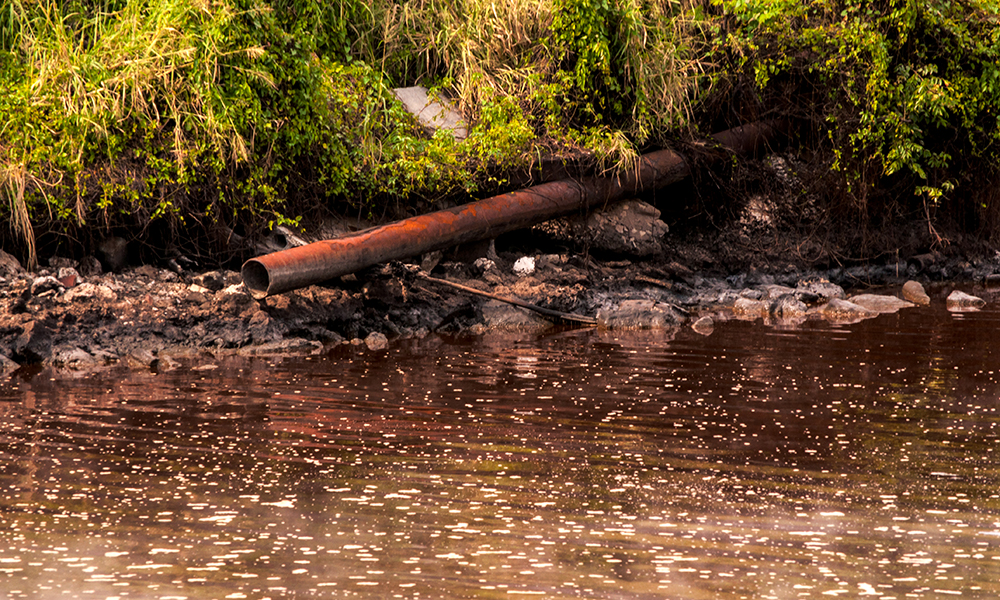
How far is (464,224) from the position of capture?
938 centimetres

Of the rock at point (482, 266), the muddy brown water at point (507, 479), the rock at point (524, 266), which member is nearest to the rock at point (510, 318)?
the rock at point (482, 266)

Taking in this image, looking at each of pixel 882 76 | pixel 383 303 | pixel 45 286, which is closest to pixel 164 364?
pixel 45 286

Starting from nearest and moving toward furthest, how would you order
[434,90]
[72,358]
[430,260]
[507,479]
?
[507,479] → [72,358] → [430,260] → [434,90]

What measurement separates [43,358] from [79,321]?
426 millimetres

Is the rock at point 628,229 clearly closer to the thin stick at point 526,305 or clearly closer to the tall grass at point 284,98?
the tall grass at point 284,98

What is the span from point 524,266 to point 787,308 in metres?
2.62

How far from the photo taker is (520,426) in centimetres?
562

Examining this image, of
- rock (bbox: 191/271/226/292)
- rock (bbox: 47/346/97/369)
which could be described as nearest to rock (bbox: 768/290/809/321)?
rock (bbox: 191/271/226/292)

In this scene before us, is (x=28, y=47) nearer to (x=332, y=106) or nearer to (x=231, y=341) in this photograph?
(x=332, y=106)

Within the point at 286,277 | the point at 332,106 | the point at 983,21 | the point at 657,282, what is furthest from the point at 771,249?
the point at 286,277

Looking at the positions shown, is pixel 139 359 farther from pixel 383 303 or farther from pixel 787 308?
pixel 787 308

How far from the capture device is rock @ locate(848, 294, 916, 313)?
10281 mm

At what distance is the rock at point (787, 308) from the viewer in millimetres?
9875

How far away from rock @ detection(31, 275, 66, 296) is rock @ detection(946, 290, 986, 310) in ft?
27.5
